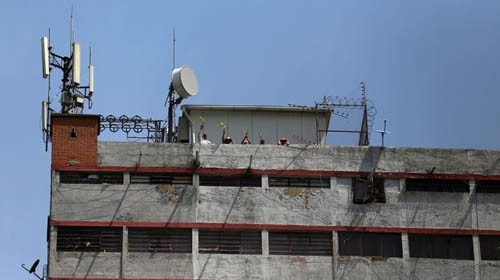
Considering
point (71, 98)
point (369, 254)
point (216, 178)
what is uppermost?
point (71, 98)

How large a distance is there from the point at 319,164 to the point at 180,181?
18.4ft

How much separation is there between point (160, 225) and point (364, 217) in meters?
8.13

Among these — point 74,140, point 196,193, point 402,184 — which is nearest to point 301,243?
point 196,193

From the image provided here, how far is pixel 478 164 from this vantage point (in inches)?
1998

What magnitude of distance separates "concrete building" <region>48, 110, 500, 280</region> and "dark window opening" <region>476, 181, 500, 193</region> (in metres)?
0.05

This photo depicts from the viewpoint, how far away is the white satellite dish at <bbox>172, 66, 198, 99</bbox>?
51000 millimetres

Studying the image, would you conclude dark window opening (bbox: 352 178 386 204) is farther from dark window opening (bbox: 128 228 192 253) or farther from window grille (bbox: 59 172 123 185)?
window grille (bbox: 59 172 123 185)

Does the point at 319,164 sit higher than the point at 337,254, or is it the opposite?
the point at 319,164

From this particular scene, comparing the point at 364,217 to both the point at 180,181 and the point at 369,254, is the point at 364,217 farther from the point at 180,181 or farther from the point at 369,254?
the point at 180,181

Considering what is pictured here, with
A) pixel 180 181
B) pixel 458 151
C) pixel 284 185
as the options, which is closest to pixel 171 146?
pixel 180 181

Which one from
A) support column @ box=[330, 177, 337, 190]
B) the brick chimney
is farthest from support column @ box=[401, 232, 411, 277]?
the brick chimney

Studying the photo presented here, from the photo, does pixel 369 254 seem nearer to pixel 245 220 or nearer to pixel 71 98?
pixel 245 220

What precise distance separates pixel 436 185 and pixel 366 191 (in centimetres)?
304

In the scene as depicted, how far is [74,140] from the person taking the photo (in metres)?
48.9
